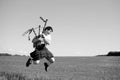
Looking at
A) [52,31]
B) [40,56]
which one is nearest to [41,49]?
[40,56]

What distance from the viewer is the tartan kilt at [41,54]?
18.7ft

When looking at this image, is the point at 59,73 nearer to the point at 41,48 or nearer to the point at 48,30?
the point at 41,48

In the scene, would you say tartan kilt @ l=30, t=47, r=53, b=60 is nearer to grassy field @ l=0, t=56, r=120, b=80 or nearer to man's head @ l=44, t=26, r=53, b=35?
man's head @ l=44, t=26, r=53, b=35

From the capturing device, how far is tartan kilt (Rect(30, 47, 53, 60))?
5.70 metres

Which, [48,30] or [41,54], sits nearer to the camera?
[48,30]

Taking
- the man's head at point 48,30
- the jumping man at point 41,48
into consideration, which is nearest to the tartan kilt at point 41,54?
the jumping man at point 41,48

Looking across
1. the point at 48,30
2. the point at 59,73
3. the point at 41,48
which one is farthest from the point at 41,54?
the point at 59,73

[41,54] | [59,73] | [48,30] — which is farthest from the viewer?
[59,73]

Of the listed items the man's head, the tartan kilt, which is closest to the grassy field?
the tartan kilt

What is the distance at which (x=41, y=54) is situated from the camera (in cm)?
577

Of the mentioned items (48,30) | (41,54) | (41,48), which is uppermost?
(48,30)

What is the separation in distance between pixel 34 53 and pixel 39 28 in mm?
928

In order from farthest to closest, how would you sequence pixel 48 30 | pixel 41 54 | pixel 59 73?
pixel 59 73 → pixel 41 54 → pixel 48 30

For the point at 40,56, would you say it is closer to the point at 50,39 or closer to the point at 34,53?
the point at 34,53
